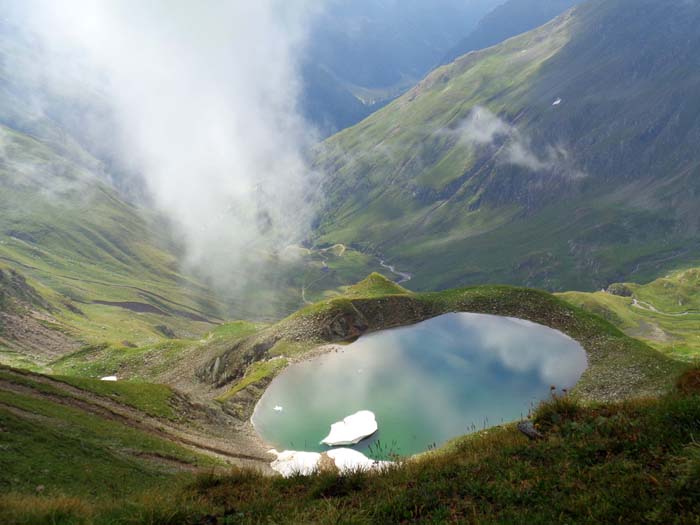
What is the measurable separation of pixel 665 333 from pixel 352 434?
664 ft

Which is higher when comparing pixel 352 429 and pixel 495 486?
pixel 352 429

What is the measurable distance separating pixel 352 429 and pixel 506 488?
99.5 feet

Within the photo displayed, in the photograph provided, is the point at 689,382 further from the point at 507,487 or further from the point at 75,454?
the point at 75,454

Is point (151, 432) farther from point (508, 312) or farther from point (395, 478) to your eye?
point (508, 312)

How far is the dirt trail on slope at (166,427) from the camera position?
1266 inches

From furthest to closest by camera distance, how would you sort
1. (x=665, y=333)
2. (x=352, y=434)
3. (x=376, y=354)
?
(x=665, y=333) → (x=376, y=354) → (x=352, y=434)

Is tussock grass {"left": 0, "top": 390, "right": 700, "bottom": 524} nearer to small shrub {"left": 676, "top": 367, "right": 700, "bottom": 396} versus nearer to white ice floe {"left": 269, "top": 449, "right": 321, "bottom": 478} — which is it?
small shrub {"left": 676, "top": 367, "right": 700, "bottom": 396}

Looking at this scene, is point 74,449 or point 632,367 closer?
point 74,449

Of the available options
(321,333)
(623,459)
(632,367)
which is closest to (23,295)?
(321,333)

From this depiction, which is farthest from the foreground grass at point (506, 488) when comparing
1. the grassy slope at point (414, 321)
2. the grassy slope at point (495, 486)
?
the grassy slope at point (414, 321)

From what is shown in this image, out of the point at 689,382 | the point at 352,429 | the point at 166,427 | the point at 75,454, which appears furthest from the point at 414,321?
the point at 689,382

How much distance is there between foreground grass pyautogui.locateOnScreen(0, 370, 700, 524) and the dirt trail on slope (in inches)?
717

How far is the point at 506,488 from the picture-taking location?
1184 cm

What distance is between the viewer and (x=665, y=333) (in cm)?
19488
